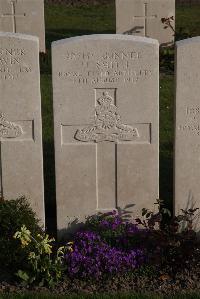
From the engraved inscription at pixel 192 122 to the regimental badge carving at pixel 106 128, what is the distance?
0.44 meters

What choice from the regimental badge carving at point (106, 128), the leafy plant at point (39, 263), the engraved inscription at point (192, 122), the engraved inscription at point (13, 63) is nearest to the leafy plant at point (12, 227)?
the leafy plant at point (39, 263)

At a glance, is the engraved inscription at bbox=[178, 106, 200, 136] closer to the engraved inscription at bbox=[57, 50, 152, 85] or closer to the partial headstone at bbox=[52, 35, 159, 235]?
the partial headstone at bbox=[52, 35, 159, 235]

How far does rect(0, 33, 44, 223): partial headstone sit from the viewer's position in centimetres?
616

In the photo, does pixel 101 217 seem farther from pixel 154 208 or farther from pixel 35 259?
pixel 35 259

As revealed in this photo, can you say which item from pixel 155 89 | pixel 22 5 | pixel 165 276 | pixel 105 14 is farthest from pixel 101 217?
pixel 105 14

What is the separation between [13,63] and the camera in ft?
20.2

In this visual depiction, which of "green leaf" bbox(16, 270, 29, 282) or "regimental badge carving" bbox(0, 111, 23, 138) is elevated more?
"regimental badge carving" bbox(0, 111, 23, 138)

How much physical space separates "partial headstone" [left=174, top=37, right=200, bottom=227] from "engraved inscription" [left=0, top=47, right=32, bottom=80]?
1361 millimetres

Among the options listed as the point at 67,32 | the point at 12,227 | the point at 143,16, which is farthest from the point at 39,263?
the point at 67,32

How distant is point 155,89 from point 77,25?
13.4 m

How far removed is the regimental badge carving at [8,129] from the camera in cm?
632

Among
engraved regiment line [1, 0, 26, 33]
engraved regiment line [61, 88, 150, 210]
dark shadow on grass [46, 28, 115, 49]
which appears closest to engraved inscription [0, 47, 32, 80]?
engraved regiment line [61, 88, 150, 210]

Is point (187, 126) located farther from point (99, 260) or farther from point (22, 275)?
point (22, 275)

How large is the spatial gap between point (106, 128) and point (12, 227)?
48.5 inches
